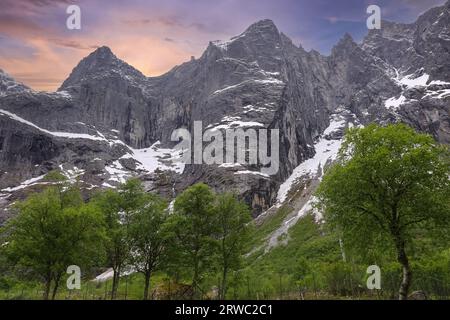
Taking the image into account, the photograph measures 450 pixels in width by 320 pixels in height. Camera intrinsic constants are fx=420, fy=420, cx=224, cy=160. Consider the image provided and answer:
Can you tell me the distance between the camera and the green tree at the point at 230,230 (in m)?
53.0

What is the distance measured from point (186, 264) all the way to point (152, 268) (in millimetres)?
4572

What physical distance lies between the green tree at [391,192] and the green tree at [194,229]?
19.2 m

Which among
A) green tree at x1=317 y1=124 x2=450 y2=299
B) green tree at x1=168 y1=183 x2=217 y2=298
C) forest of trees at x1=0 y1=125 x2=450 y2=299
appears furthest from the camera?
green tree at x1=168 y1=183 x2=217 y2=298

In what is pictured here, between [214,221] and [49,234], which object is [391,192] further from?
[49,234]

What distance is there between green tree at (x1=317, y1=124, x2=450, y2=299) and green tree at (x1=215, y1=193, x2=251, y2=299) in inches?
777

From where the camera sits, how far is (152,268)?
5366 centimetres

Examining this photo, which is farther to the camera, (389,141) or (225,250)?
(225,250)

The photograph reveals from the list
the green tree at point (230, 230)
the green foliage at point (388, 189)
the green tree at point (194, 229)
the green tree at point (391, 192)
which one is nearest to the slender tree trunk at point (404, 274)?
the green tree at point (391, 192)

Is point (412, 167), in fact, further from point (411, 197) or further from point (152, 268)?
point (152, 268)

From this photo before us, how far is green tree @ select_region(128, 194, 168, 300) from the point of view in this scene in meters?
52.1

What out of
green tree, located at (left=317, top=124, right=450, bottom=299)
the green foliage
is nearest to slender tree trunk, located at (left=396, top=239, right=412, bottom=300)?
green tree, located at (left=317, top=124, right=450, bottom=299)

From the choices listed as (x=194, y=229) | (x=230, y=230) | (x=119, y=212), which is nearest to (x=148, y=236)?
(x=119, y=212)

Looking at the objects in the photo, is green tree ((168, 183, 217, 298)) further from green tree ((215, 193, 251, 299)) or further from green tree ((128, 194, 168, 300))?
green tree ((128, 194, 168, 300))
